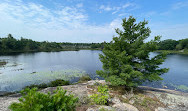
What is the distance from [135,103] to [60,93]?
616 cm

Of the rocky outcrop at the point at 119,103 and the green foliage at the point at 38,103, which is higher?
the green foliage at the point at 38,103

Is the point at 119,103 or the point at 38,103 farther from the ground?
the point at 38,103

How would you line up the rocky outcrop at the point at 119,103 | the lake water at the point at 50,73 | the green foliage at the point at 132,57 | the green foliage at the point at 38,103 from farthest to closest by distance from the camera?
the lake water at the point at 50,73 → the green foliage at the point at 132,57 → the rocky outcrop at the point at 119,103 → the green foliage at the point at 38,103

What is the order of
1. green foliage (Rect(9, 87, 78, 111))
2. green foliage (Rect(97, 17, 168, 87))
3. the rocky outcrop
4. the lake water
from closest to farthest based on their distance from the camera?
green foliage (Rect(9, 87, 78, 111)), the rocky outcrop, green foliage (Rect(97, 17, 168, 87)), the lake water

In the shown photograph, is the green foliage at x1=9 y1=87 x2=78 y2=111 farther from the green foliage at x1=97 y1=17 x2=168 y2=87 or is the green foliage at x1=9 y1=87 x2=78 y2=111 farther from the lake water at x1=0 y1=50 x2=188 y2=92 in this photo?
the lake water at x1=0 y1=50 x2=188 y2=92

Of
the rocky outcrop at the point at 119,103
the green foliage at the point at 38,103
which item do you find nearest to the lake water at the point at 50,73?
the rocky outcrop at the point at 119,103

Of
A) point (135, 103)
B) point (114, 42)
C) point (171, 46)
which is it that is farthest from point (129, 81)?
point (171, 46)

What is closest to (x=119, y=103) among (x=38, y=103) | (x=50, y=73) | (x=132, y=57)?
(x=132, y=57)

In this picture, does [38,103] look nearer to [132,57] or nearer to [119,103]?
[119,103]

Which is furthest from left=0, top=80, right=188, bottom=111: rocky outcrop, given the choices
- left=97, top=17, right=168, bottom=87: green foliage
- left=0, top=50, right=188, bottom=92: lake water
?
left=0, top=50, right=188, bottom=92: lake water

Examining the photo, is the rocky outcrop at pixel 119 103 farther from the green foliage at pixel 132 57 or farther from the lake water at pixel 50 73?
the lake water at pixel 50 73

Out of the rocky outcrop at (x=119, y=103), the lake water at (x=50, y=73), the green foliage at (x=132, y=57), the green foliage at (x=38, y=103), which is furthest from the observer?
the lake water at (x=50, y=73)

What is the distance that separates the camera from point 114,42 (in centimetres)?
834

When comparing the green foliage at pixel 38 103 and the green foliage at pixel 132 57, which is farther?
the green foliage at pixel 132 57
